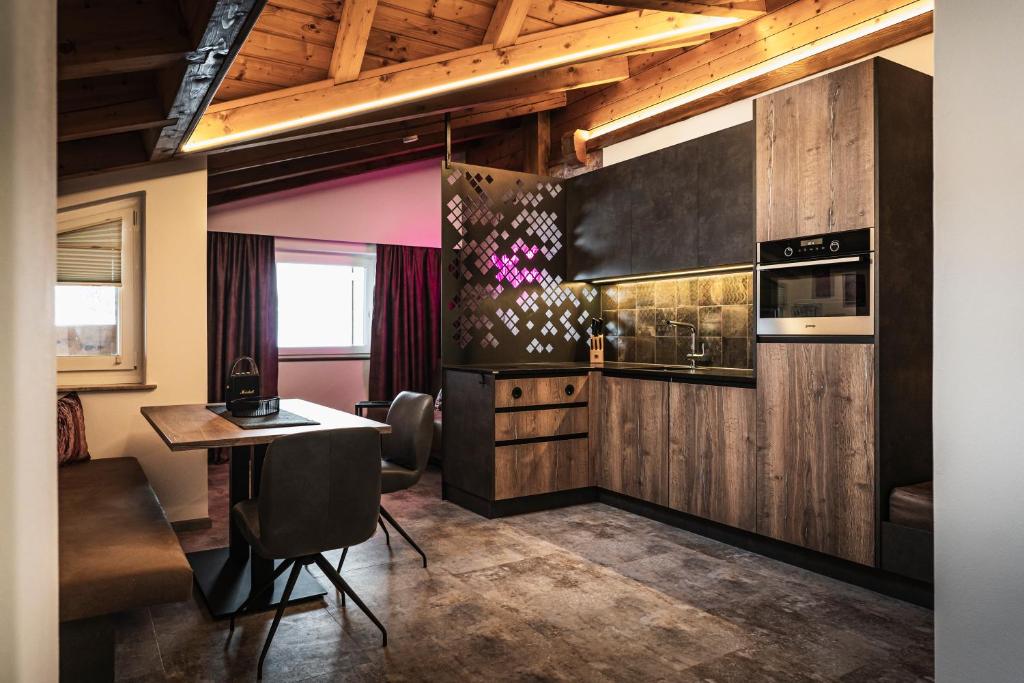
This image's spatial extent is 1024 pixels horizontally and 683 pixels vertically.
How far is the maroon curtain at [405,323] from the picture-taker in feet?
22.6

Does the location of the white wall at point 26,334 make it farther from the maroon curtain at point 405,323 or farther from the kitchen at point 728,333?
the maroon curtain at point 405,323

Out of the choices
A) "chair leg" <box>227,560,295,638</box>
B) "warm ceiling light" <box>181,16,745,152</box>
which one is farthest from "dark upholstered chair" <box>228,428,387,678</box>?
"warm ceiling light" <box>181,16,745,152</box>

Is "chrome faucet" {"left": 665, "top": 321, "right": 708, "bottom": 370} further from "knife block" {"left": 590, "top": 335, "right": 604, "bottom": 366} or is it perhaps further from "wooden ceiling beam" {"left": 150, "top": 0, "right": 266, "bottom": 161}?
"wooden ceiling beam" {"left": 150, "top": 0, "right": 266, "bottom": 161}

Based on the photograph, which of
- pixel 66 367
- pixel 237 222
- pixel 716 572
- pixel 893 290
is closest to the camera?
pixel 893 290

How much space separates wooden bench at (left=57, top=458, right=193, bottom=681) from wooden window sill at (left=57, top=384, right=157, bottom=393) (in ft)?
4.52

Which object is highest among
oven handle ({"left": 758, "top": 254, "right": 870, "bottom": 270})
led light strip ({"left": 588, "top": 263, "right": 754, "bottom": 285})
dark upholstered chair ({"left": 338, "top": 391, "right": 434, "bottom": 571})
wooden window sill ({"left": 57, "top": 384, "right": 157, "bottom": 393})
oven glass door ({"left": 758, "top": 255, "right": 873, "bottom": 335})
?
led light strip ({"left": 588, "top": 263, "right": 754, "bottom": 285})

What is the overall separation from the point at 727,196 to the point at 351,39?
2253 millimetres

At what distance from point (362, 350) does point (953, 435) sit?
6452 millimetres

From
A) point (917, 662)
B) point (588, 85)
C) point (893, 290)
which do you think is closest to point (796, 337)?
point (893, 290)

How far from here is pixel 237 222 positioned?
6.16m

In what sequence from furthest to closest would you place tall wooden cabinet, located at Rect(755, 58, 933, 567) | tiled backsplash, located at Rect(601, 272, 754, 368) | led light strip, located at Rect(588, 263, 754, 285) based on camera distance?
1. tiled backsplash, located at Rect(601, 272, 754, 368)
2. led light strip, located at Rect(588, 263, 754, 285)
3. tall wooden cabinet, located at Rect(755, 58, 933, 567)

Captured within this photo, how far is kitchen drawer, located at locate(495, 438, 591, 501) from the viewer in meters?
4.27

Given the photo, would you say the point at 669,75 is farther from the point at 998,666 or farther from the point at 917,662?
the point at 998,666

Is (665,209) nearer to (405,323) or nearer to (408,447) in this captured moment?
(408,447)
